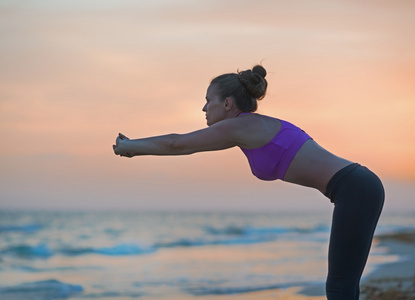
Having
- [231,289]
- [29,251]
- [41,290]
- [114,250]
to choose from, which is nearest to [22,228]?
[29,251]

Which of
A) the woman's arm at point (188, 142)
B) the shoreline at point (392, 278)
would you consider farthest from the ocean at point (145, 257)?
the woman's arm at point (188, 142)

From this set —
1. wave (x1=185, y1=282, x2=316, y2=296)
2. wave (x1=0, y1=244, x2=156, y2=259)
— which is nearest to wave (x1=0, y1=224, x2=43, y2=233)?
wave (x1=0, y1=244, x2=156, y2=259)

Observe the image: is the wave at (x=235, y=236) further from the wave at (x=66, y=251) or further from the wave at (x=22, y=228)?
the wave at (x=22, y=228)

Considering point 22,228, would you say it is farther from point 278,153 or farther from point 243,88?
point 278,153

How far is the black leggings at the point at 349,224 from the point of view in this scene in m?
2.91

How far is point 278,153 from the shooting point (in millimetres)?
2957

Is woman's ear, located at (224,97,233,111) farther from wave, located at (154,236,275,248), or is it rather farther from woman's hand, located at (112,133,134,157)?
wave, located at (154,236,275,248)

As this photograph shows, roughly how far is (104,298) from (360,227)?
18.1ft

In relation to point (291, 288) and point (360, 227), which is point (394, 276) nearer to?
point (291, 288)

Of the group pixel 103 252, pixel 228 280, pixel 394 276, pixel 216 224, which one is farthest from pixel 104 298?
pixel 216 224

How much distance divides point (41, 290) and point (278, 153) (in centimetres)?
662

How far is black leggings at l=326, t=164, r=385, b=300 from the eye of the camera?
2.91 meters

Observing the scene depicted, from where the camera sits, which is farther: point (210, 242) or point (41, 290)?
point (210, 242)

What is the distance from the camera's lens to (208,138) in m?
2.98
